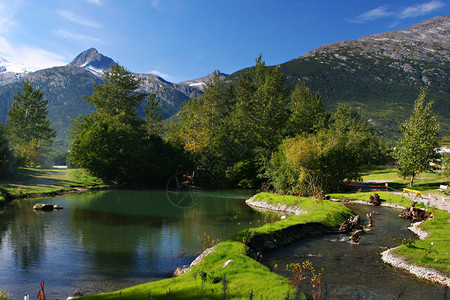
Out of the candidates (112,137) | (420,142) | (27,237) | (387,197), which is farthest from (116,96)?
(420,142)

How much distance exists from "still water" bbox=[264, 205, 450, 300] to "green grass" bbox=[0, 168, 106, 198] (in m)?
41.2

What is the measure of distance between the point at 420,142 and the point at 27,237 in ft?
169

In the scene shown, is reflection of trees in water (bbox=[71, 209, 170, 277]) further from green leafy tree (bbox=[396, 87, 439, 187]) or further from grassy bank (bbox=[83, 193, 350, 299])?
green leafy tree (bbox=[396, 87, 439, 187])

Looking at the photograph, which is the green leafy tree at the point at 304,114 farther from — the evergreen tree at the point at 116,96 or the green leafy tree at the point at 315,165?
the evergreen tree at the point at 116,96

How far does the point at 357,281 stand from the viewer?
13391 mm

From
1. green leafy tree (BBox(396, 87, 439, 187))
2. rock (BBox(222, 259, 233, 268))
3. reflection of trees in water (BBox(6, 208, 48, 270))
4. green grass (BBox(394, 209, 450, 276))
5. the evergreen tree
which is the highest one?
the evergreen tree

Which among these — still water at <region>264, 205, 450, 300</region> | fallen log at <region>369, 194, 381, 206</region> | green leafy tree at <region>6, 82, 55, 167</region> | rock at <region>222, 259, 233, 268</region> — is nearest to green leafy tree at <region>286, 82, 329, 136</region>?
fallen log at <region>369, 194, 381, 206</region>

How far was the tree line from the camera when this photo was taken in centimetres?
4544

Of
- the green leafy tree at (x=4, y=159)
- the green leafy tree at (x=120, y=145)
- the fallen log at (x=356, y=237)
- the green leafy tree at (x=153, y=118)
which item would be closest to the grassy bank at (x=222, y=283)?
the fallen log at (x=356, y=237)

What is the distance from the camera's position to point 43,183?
50.8 m

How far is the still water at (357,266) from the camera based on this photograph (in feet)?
39.8

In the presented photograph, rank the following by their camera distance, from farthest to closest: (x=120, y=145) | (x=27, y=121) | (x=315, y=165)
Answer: (x=27, y=121) → (x=120, y=145) → (x=315, y=165)

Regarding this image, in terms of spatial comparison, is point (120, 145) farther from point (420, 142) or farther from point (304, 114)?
point (420, 142)

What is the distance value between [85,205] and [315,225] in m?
29.3
